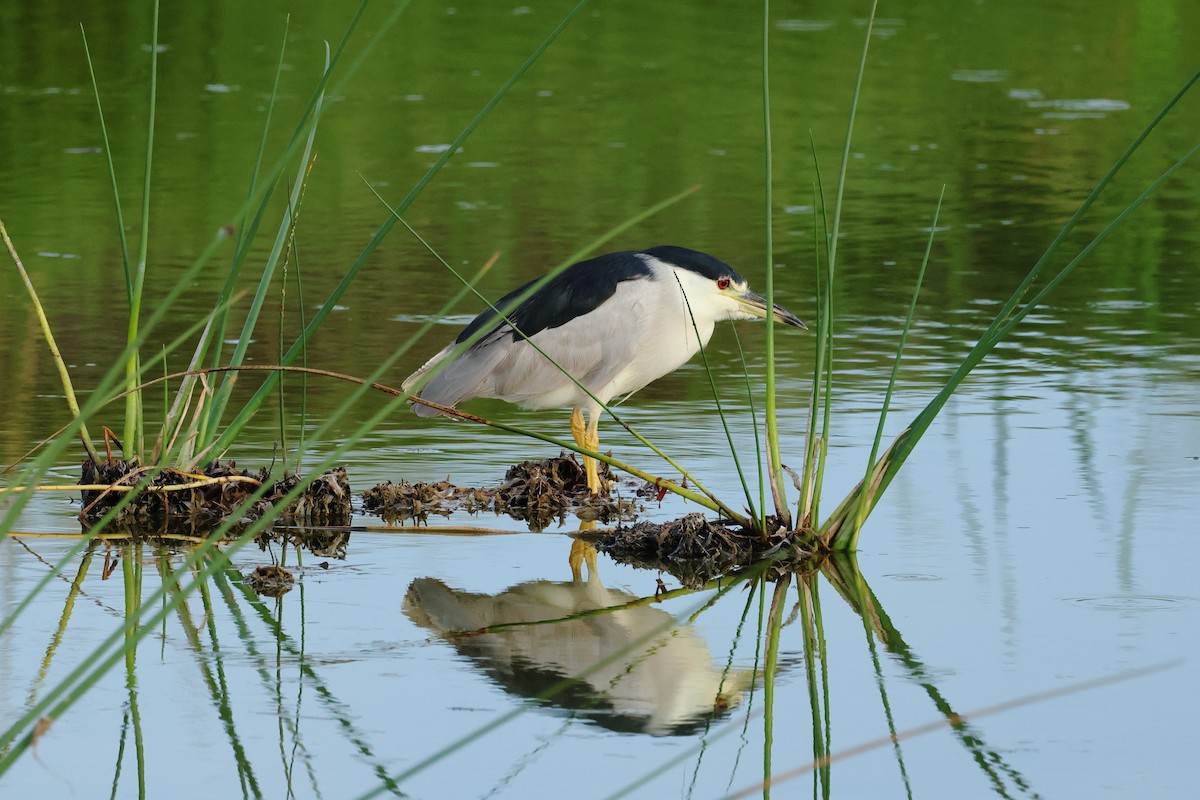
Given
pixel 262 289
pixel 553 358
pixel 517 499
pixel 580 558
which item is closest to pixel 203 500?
pixel 262 289

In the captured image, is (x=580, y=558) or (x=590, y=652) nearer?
(x=590, y=652)

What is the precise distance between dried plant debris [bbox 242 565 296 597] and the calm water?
0.17ft

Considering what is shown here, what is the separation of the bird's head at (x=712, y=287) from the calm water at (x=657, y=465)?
17.9 inches

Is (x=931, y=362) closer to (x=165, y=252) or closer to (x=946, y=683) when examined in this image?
(x=946, y=683)

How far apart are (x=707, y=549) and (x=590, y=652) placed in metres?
0.79

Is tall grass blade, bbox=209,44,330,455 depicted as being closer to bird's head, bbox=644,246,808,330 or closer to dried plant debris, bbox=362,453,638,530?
dried plant debris, bbox=362,453,638,530

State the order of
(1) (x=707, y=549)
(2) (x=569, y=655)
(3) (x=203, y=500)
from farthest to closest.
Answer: (3) (x=203, y=500) → (1) (x=707, y=549) → (2) (x=569, y=655)

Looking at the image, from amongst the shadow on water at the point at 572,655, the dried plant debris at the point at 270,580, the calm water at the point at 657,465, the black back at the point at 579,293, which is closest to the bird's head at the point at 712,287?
the black back at the point at 579,293

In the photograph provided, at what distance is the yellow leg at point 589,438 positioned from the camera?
5852 millimetres

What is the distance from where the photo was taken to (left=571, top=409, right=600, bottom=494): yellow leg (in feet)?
19.2

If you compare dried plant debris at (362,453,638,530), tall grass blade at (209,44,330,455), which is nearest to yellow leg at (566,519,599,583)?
dried plant debris at (362,453,638,530)

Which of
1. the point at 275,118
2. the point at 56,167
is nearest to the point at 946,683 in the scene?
the point at 56,167

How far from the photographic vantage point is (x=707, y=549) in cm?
505

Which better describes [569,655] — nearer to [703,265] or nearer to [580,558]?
[580,558]
